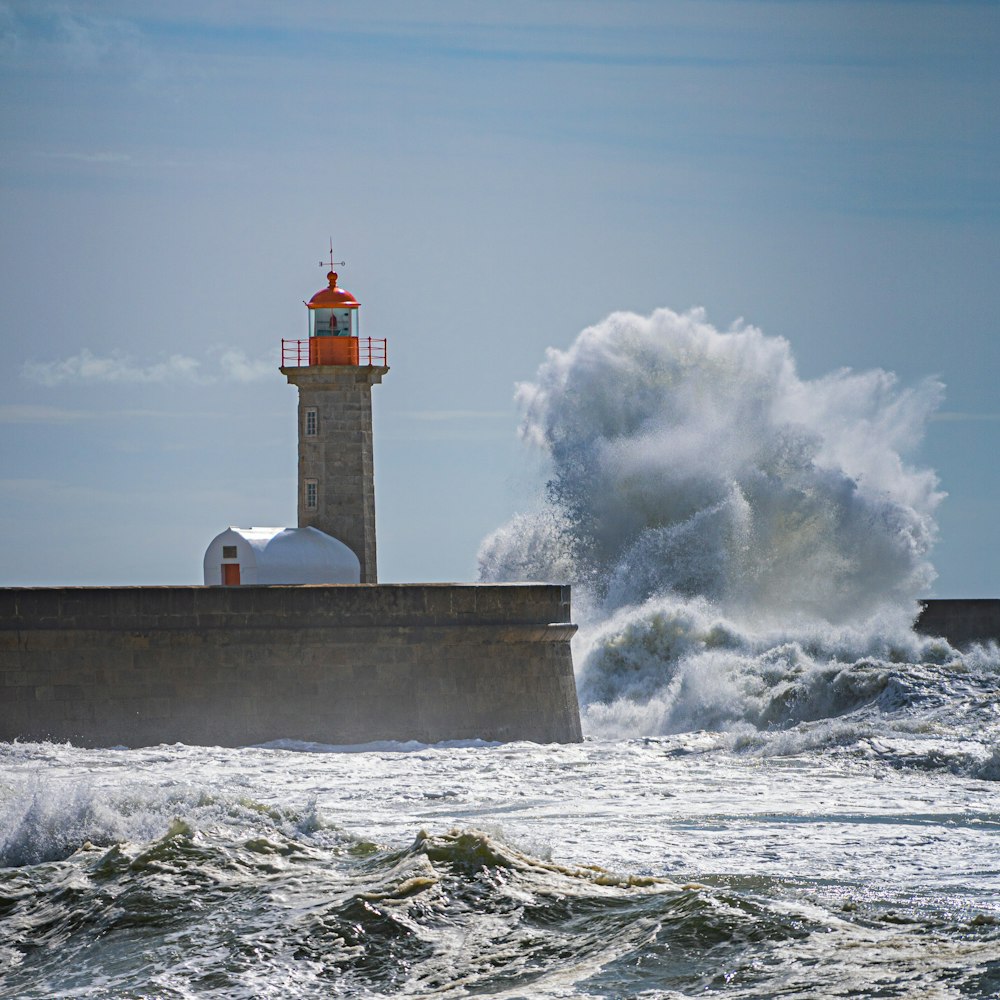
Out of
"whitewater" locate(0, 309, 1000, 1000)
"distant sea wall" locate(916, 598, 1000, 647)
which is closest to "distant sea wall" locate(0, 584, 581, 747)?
"whitewater" locate(0, 309, 1000, 1000)

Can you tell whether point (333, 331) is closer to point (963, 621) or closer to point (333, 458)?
point (333, 458)

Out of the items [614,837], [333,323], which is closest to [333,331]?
[333,323]

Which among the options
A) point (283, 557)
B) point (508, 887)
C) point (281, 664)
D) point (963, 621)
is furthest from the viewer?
point (963, 621)

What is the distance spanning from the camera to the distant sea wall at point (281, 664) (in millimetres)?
13312

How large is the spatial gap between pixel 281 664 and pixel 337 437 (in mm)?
3088

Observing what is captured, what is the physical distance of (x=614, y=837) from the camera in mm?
8789

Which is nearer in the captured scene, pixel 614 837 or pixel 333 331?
pixel 614 837

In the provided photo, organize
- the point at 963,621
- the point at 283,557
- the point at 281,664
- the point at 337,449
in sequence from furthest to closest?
the point at 963,621, the point at 337,449, the point at 283,557, the point at 281,664

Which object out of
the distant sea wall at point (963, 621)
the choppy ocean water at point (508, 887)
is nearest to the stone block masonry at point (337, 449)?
the choppy ocean water at point (508, 887)

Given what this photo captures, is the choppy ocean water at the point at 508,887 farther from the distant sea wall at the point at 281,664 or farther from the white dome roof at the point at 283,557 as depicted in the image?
the white dome roof at the point at 283,557

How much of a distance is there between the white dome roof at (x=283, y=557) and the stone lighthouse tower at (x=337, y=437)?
0.65ft

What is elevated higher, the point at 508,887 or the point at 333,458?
the point at 333,458

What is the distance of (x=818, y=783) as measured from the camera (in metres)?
11.0

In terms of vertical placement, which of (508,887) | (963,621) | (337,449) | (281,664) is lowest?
(508,887)
